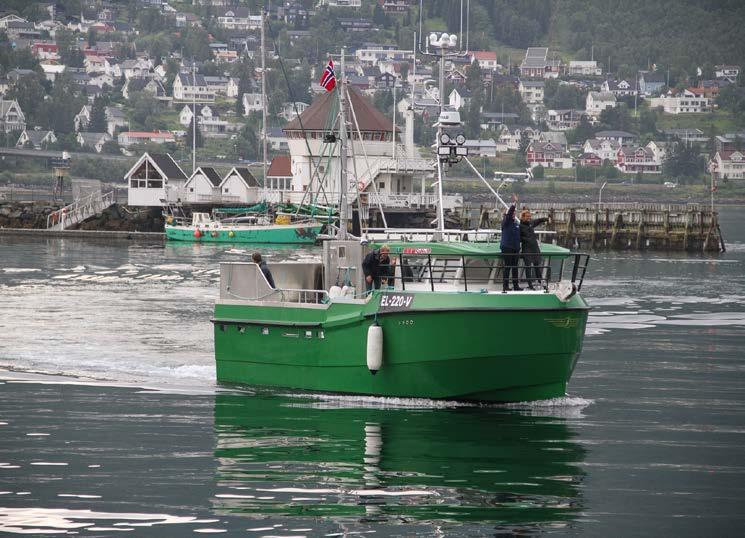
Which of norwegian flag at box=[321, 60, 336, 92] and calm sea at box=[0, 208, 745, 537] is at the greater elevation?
norwegian flag at box=[321, 60, 336, 92]

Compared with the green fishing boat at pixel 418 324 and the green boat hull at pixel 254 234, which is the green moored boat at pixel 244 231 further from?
the green fishing boat at pixel 418 324

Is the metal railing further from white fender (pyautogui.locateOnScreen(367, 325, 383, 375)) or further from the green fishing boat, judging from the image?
white fender (pyautogui.locateOnScreen(367, 325, 383, 375))

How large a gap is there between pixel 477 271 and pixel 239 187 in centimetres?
8075

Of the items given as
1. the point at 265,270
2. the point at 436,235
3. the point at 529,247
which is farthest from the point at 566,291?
the point at 265,270

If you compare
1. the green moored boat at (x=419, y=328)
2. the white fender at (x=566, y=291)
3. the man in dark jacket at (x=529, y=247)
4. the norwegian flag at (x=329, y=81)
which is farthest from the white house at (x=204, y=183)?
the white fender at (x=566, y=291)

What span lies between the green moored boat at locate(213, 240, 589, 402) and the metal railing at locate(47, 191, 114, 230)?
2819 inches

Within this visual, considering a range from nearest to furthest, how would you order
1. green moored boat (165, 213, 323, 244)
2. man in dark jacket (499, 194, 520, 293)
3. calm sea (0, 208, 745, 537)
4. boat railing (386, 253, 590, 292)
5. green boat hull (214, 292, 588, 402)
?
calm sea (0, 208, 745, 537)
green boat hull (214, 292, 588, 402)
man in dark jacket (499, 194, 520, 293)
boat railing (386, 253, 590, 292)
green moored boat (165, 213, 323, 244)

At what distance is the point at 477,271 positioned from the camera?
84.7ft

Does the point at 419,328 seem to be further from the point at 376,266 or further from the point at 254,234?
the point at 254,234

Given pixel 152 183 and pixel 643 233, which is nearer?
pixel 643 233

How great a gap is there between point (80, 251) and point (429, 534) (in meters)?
61.7

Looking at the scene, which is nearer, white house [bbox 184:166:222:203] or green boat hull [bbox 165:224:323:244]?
green boat hull [bbox 165:224:323:244]

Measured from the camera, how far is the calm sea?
1867cm

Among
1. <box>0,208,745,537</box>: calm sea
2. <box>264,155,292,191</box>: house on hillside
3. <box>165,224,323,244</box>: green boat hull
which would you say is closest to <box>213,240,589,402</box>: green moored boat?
<box>0,208,745,537</box>: calm sea
